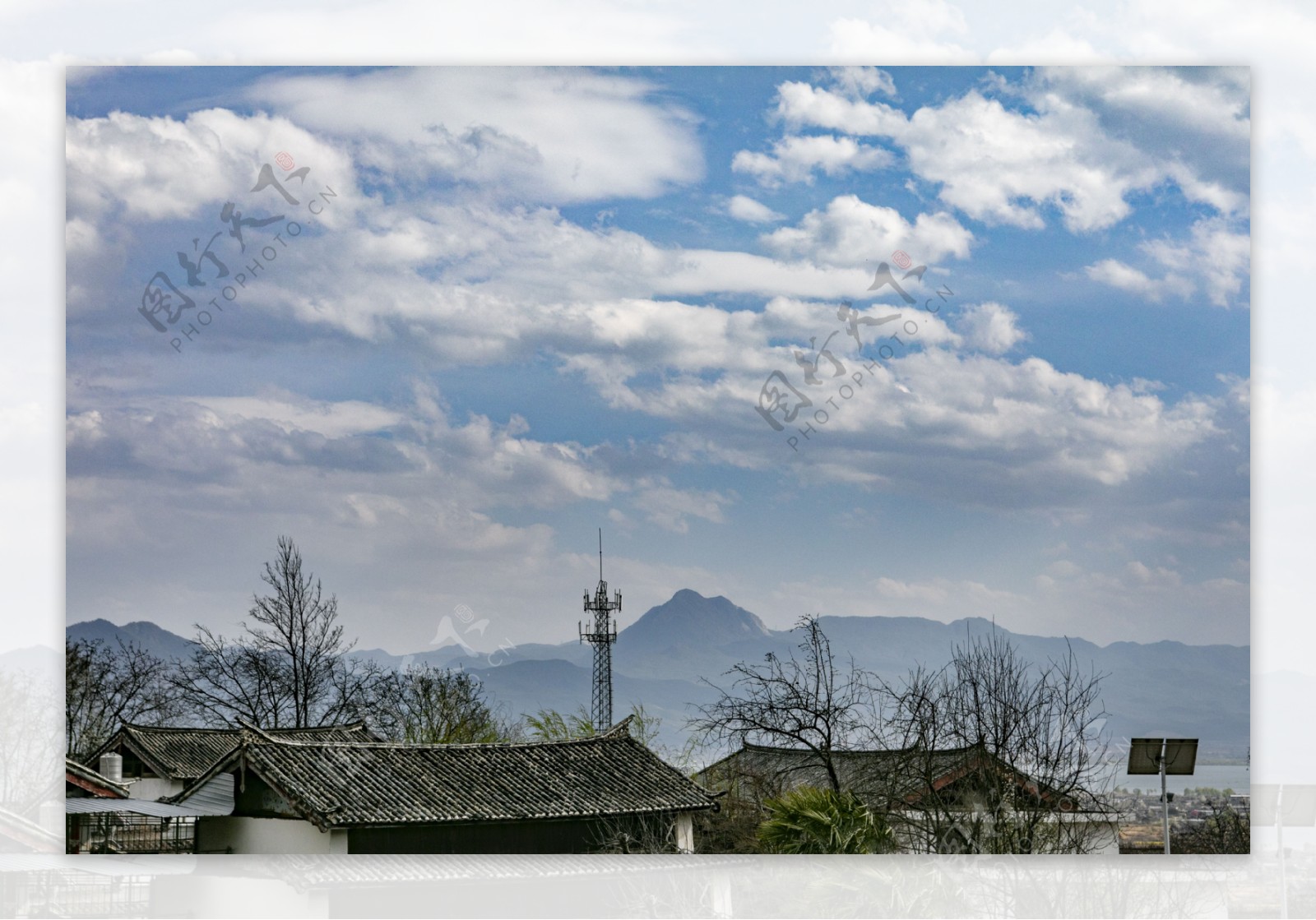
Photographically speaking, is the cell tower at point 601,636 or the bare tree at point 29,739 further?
the cell tower at point 601,636

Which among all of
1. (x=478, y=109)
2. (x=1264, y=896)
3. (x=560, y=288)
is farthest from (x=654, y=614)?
(x=1264, y=896)

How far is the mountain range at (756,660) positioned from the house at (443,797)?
60 centimetres

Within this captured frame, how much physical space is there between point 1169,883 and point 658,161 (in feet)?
14.9

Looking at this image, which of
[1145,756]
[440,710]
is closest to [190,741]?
[440,710]

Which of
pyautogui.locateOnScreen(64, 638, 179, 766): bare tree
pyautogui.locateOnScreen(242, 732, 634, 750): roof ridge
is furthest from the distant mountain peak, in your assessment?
pyautogui.locateOnScreen(64, 638, 179, 766): bare tree

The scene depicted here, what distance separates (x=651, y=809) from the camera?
27.7ft

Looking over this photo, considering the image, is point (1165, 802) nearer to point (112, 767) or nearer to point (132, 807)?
point (132, 807)

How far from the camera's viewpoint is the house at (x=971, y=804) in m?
6.96

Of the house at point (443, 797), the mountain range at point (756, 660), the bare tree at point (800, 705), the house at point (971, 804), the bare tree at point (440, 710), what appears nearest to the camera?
the mountain range at point (756, 660)

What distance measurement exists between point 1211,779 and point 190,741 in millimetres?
5747

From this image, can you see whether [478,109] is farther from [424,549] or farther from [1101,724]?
[1101,724]

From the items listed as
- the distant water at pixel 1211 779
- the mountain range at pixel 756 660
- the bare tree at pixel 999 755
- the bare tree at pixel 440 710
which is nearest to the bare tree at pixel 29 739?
the mountain range at pixel 756 660
